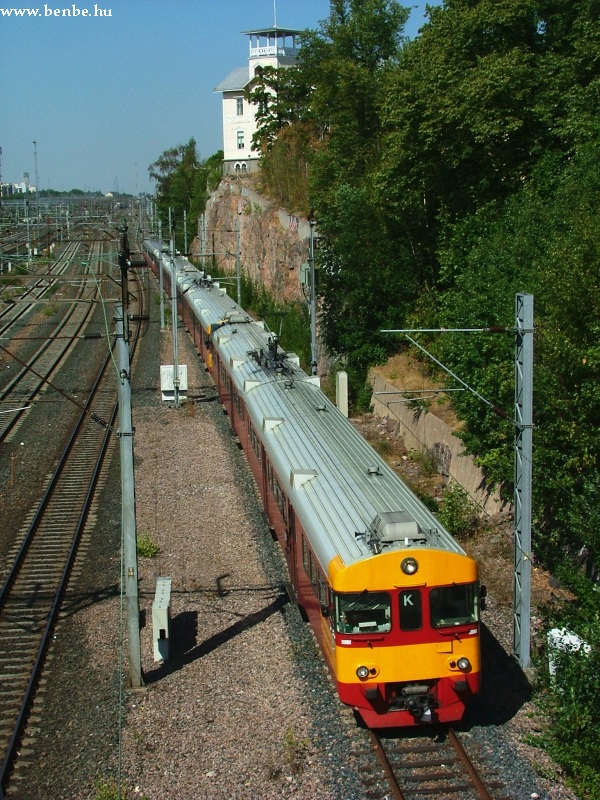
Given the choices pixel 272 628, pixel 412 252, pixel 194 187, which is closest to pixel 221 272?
pixel 194 187

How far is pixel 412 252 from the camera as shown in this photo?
25188mm

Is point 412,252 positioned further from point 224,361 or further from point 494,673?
point 494,673

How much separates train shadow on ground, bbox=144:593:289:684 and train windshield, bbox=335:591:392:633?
3198 mm

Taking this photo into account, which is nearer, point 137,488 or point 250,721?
point 250,721

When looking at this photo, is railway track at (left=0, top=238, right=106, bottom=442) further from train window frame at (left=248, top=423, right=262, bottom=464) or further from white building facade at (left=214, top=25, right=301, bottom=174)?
white building facade at (left=214, top=25, right=301, bottom=174)

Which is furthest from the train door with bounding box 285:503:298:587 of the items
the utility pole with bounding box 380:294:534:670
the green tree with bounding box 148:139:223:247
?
the green tree with bounding box 148:139:223:247

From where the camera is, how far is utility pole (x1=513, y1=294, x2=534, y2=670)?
1072 cm

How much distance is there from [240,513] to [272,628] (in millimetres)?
4617

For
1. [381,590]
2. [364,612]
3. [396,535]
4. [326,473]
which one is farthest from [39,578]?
[396,535]

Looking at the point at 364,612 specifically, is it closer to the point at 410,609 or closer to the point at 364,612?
the point at 364,612

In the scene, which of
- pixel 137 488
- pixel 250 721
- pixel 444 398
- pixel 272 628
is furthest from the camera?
pixel 444 398

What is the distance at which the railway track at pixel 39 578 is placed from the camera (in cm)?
1044

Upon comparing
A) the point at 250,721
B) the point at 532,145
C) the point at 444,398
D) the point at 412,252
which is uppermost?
the point at 532,145

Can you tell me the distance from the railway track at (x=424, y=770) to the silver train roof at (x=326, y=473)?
1.92m
